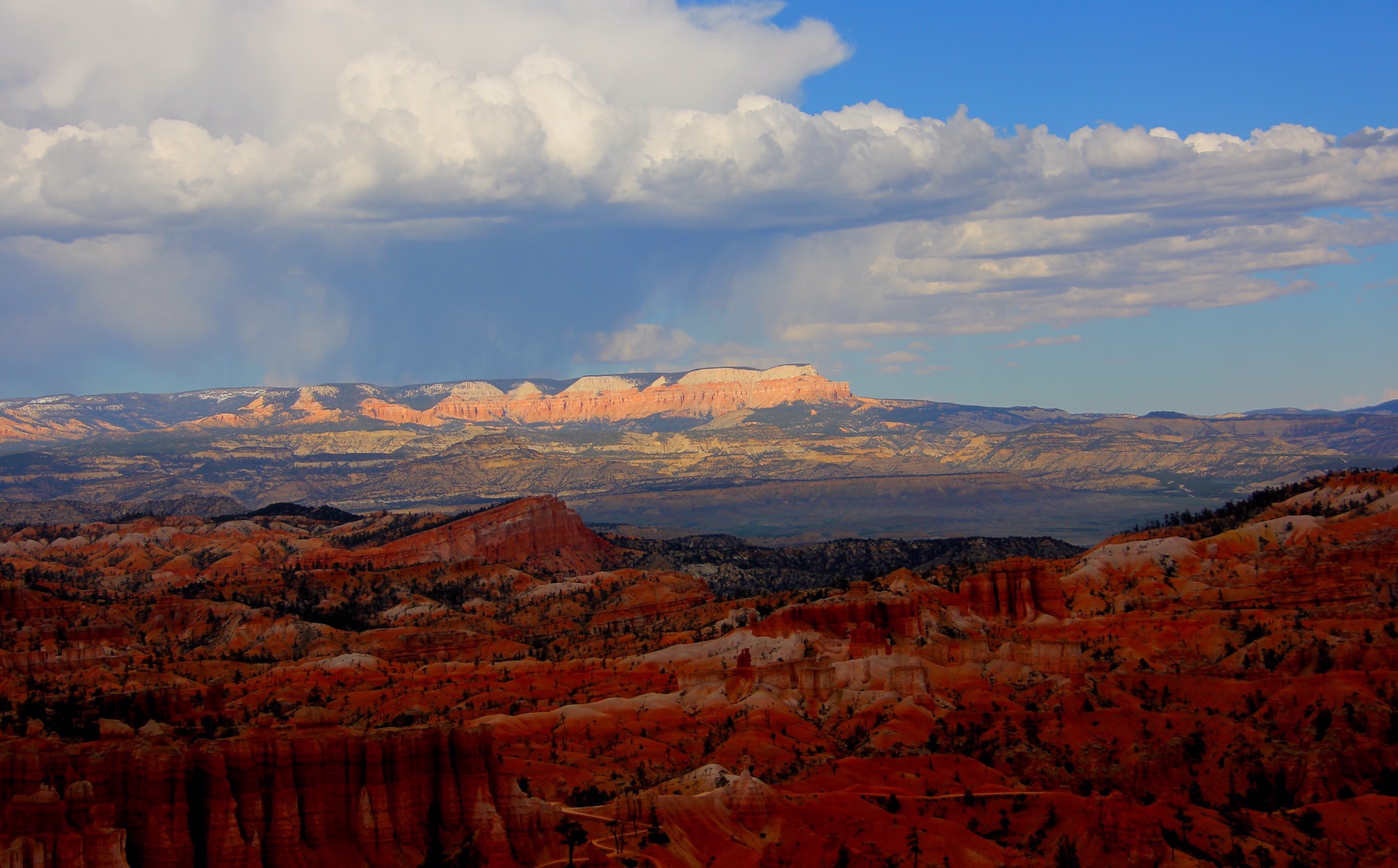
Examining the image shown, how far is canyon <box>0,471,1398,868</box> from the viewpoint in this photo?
57844 mm

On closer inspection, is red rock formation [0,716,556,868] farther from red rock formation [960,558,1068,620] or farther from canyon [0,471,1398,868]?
red rock formation [960,558,1068,620]

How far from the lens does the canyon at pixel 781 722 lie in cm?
5784

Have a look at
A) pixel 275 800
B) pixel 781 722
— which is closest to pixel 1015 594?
pixel 781 722

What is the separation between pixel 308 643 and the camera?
138375 mm

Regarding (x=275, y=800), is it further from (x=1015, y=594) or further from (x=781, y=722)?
(x=1015, y=594)

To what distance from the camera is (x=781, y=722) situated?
3499 inches

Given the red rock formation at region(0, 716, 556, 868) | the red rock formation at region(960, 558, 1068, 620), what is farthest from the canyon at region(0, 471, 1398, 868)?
the red rock formation at region(960, 558, 1068, 620)

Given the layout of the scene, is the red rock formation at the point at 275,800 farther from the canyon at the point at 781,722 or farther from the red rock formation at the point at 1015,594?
the red rock formation at the point at 1015,594

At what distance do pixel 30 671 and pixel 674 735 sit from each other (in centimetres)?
5041

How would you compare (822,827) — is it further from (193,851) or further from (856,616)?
(856,616)

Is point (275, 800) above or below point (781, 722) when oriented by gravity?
above

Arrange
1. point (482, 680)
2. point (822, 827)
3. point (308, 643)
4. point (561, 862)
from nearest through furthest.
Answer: point (561, 862) < point (822, 827) < point (482, 680) < point (308, 643)

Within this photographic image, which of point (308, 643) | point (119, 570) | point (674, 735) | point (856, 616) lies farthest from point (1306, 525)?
point (119, 570)

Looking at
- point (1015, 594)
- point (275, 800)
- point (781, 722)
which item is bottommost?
point (781, 722)
